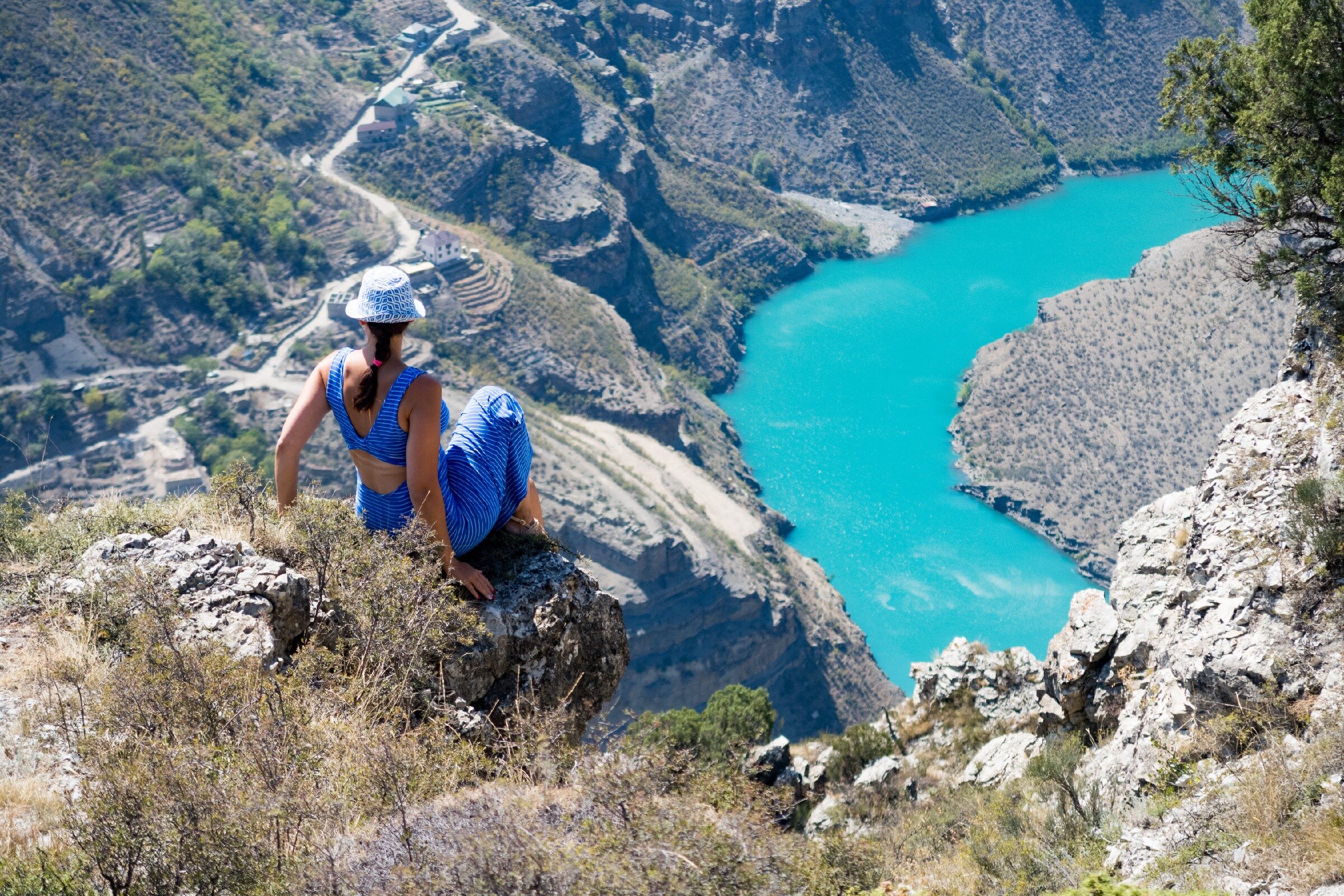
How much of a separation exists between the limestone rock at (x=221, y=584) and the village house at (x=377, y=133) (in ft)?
233

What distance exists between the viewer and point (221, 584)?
5715mm

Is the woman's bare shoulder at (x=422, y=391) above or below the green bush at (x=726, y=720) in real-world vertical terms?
above

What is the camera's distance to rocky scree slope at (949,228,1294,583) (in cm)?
6212

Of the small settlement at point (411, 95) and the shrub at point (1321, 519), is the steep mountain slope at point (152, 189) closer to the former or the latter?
the small settlement at point (411, 95)

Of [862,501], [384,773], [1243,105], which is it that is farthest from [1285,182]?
[862,501]

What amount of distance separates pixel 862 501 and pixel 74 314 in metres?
47.3

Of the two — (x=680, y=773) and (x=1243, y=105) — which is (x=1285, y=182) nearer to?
(x=1243, y=105)

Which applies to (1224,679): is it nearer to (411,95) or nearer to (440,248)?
(440,248)

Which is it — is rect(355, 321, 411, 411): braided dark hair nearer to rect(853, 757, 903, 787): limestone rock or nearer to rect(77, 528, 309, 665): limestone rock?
rect(77, 528, 309, 665): limestone rock

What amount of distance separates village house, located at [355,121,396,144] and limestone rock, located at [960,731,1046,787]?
67.4 meters

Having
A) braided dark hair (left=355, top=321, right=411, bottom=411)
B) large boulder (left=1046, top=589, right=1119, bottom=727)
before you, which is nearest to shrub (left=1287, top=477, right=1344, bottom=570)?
large boulder (left=1046, top=589, right=1119, bottom=727)

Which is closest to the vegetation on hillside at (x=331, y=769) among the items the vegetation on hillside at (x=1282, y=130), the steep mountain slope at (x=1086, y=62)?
the vegetation on hillside at (x=1282, y=130)

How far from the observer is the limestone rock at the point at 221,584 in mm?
5477

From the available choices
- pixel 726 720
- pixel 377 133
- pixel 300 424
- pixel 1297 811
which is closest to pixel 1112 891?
pixel 1297 811
